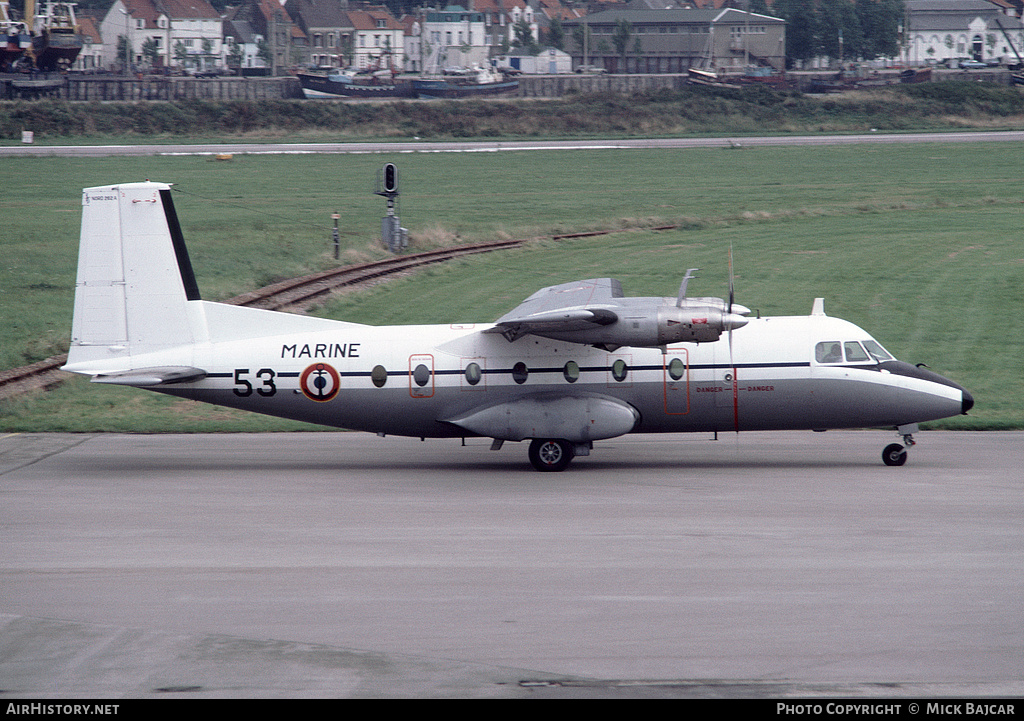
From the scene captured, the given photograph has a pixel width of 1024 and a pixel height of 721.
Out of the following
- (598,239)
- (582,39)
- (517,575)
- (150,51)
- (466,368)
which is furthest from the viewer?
(582,39)

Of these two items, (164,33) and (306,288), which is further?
(164,33)

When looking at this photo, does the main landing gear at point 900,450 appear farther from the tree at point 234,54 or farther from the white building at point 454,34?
the tree at point 234,54

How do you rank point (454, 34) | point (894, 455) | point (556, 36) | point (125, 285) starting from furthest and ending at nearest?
point (454, 34)
point (556, 36)
point (125, 285)
point (894, 455)

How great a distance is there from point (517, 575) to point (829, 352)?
9.65 m

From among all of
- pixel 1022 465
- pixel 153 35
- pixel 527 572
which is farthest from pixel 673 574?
pixel 153 35

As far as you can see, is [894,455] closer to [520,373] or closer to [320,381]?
[520,373]

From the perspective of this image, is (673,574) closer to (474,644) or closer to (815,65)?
(474,644)

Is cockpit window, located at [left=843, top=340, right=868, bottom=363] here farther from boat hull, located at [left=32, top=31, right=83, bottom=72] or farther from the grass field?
boat hull, located at [left=32, top=31, right=83, bottom=72]

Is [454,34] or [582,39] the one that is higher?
[454,34]

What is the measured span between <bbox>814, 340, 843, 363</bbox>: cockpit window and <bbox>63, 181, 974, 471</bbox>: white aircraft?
0.02m

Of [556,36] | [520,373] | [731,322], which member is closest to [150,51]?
[556,36]

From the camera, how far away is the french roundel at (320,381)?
2042 cm

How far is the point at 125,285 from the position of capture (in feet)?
68.3

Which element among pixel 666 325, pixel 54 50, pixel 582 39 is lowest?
pixel 666 325
